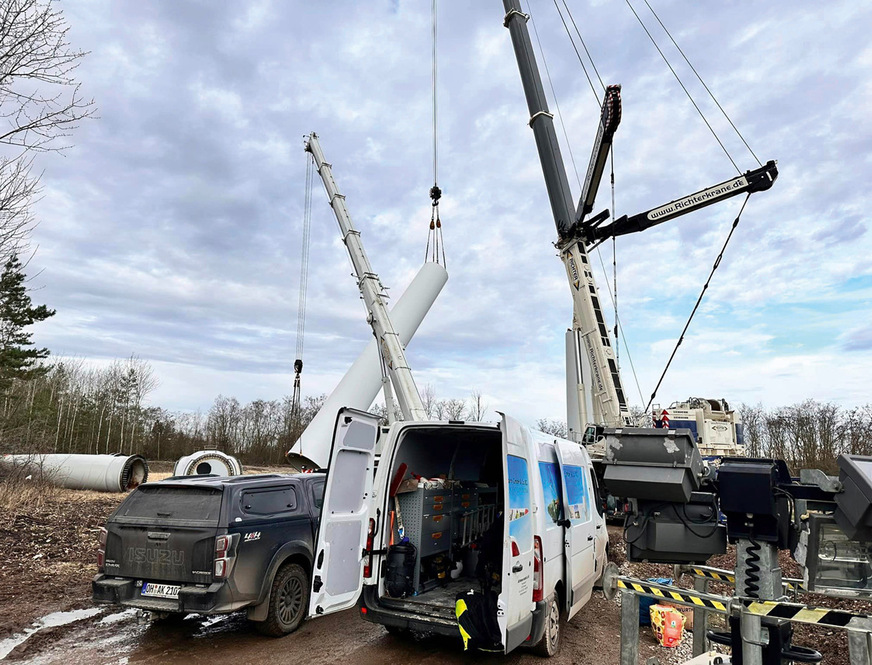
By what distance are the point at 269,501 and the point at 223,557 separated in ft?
2.93

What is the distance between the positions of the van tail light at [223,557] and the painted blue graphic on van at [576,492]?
129 inches

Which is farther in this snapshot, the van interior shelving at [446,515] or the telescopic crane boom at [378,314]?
the telescopic crane boom at [378,314]

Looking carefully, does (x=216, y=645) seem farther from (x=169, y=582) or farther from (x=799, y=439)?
(x=799, y=439)

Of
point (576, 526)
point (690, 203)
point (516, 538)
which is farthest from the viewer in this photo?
point (690, 203)

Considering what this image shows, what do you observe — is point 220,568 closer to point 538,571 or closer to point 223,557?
point 223,557

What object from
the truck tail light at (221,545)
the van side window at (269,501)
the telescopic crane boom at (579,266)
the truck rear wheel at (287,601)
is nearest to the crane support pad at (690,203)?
the telescopic crane boom at (579,266)

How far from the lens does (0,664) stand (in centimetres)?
492

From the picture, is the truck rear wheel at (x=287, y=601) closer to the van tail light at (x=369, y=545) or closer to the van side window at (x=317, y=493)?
the van side window at (x=317, y=493)

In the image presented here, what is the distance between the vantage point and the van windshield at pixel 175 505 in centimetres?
543

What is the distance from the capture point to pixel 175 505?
5.56 metres

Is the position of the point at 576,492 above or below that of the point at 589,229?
below

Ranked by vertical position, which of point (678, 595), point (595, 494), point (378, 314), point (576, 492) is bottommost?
point (678, 595)

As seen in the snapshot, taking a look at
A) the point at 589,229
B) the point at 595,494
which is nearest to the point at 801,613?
the point at 595,494

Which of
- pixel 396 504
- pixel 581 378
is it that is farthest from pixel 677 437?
pixel 581 378
